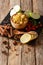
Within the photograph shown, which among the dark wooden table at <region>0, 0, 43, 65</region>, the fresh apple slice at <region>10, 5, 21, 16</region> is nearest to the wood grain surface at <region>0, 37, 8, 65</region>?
the dark wooden table at <region>0, 0, 43, 65</region>

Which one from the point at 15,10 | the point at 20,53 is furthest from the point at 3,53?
the point at 15,10

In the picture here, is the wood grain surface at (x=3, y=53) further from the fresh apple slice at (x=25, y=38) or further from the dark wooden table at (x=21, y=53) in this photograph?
the fresh apple slice at (x=25, y=38)

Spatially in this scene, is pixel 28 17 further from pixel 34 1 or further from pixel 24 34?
pixel 34 1

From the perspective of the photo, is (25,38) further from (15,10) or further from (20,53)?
(15,10)

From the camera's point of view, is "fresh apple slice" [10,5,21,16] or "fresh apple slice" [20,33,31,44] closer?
"fresh apple slice" [20,33,31,44]

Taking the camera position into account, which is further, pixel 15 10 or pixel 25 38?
Result: pixel 15 10

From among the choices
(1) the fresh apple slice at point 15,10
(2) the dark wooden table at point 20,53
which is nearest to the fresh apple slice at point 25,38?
(2) the dark wooden table at point 20,53

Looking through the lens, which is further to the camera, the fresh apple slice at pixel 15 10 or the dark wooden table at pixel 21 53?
the fresh apple slice at pixel 15 10

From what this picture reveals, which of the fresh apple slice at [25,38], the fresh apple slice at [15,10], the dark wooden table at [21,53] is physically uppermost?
the fresh apple slice at [15,10]

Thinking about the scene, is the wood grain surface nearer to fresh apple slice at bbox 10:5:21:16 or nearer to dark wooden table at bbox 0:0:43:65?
dark wooden table at bbox 0:0:43:65

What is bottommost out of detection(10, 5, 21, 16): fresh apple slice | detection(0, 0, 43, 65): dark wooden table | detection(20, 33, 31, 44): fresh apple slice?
detection(0, 0, 43, 65): dark wooden table

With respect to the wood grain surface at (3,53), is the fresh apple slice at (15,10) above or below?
above

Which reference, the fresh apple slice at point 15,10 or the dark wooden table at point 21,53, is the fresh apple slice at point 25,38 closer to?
the dark wooden table at point 21,53
